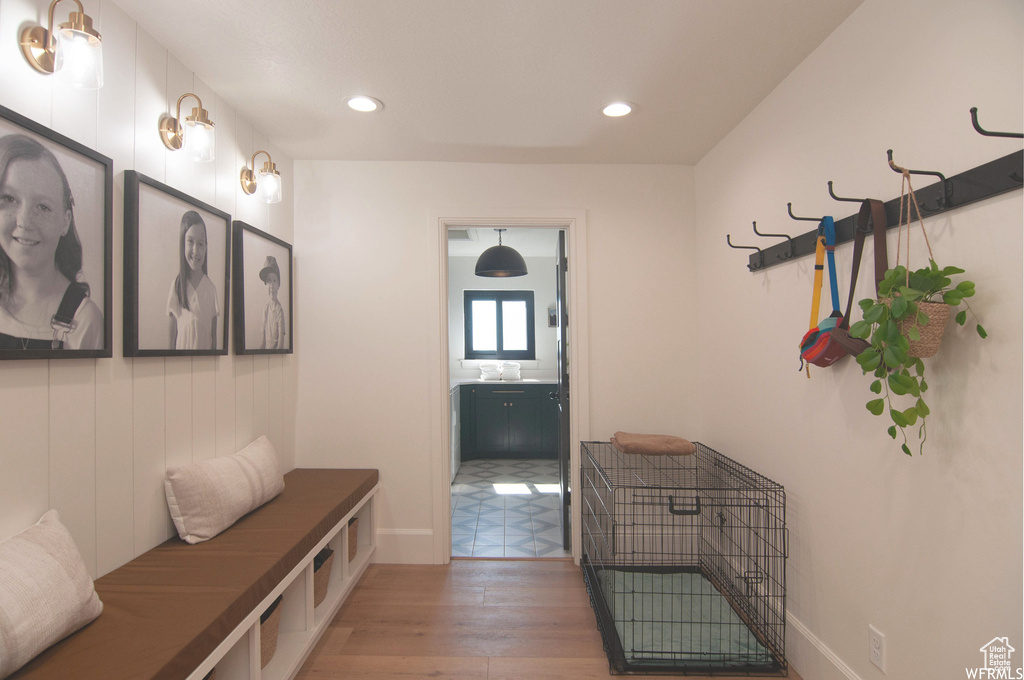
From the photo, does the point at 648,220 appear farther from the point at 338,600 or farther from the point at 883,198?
the point at 338,600

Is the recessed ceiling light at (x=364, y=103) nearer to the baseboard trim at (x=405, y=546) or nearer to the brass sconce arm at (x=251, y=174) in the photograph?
the brass sconce arm at (x=251, y=174)

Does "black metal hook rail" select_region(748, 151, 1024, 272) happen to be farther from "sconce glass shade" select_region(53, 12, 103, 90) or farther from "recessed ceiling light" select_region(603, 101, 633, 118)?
"sconce glass shade" select_region(53, 12, 103, 90)

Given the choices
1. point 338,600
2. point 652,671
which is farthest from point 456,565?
point 652,671

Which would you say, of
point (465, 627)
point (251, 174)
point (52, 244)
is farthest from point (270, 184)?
point (465, 627)

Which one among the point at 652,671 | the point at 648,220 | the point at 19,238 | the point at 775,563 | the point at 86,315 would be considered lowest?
the point at 652,671

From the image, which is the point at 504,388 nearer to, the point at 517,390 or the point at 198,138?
the point at 517,390

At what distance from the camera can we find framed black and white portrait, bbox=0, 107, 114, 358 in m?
1.31

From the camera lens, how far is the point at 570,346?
127 inches

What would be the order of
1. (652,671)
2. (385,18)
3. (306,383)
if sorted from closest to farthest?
(385,18) → (652,671) → (306,383)

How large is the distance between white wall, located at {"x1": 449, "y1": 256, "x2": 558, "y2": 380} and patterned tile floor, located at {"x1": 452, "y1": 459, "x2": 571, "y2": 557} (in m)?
1.19

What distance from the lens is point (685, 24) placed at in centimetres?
182

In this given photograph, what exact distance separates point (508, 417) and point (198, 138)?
4.49 m

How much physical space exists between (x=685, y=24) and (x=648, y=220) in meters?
1.47

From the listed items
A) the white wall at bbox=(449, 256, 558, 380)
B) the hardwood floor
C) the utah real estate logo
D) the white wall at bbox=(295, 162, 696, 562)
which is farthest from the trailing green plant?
the white wall at bbox=(449, 256, 558, 380)
